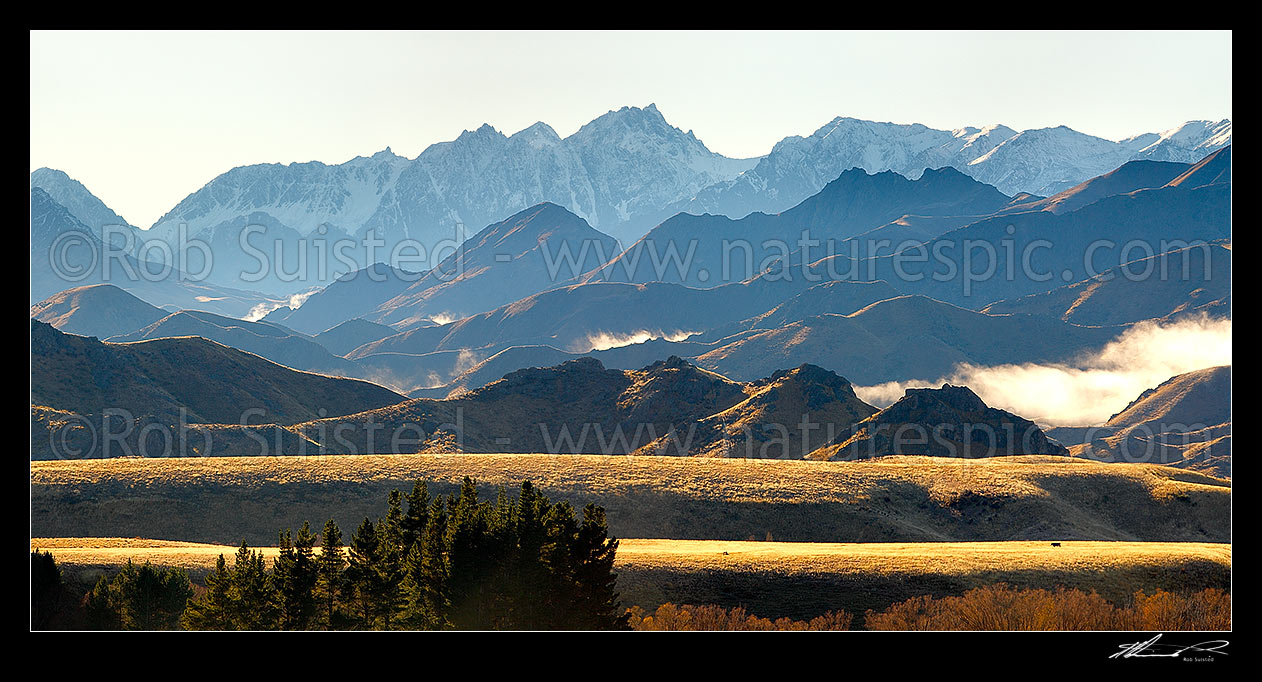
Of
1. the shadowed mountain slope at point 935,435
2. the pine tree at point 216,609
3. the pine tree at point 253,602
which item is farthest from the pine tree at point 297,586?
the shadowed mountain slope at point 935,435

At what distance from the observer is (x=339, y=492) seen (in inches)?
3349

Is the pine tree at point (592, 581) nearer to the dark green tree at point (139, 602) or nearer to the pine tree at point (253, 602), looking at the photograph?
the pine tree at point (253, 602)

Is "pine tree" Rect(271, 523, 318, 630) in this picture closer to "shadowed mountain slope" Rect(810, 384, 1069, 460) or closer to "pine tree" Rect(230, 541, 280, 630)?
"pine tree" Rect(230, 541, 280, 630)

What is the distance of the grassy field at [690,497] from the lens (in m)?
80.1

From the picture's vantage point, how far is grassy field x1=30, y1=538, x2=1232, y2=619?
49625 mm
